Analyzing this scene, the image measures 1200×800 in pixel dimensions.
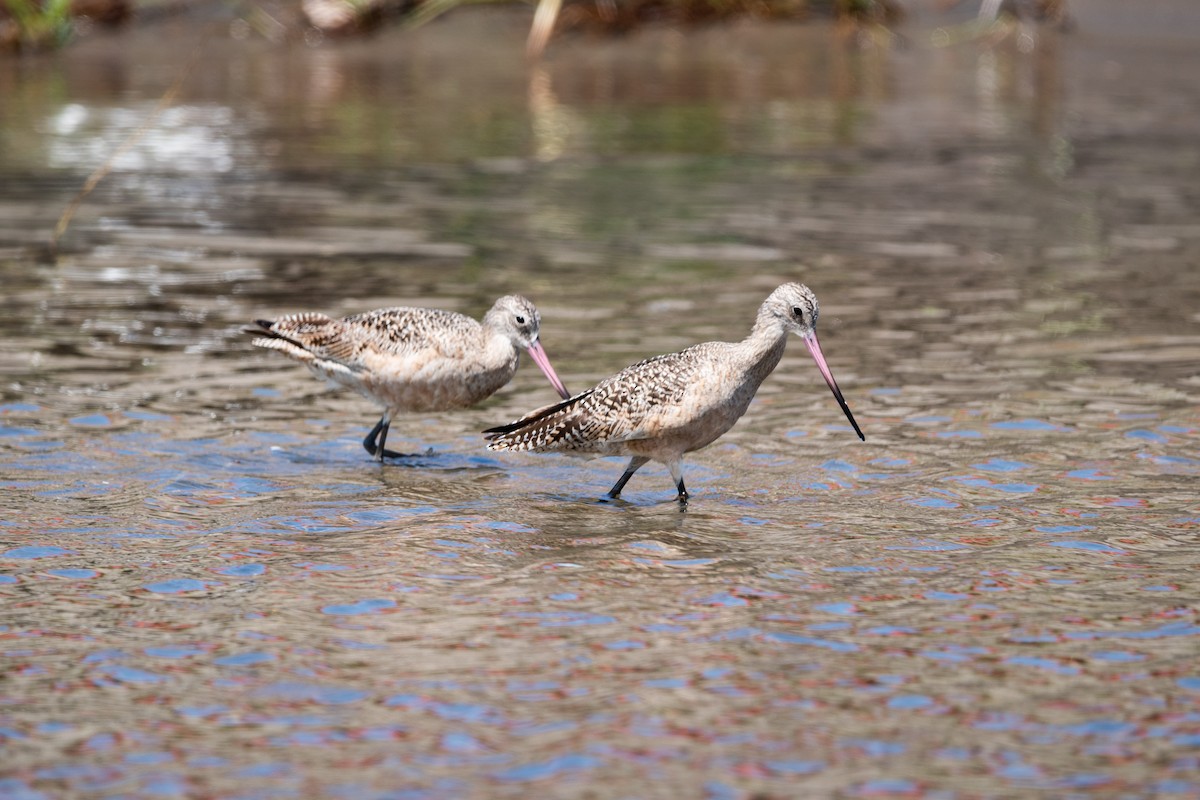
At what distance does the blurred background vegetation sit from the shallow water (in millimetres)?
4358

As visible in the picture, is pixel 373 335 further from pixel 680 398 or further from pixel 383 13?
pixel 383 13

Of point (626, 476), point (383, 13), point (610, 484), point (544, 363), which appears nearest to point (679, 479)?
point (626, 476)

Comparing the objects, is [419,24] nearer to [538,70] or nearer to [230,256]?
[538,70]

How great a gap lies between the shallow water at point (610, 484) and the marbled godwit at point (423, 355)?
34 cm

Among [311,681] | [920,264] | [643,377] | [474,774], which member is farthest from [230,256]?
[474,774]

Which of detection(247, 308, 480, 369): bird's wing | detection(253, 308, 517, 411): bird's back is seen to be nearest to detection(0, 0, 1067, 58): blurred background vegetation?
detection(247, 308, 480, 369): bird's wing

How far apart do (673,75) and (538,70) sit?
1662 mm

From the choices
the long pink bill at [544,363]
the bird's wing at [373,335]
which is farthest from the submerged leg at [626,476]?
the bird's wing at [373,335]

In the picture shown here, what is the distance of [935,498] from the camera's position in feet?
25.7

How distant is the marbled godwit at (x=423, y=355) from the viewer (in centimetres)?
859

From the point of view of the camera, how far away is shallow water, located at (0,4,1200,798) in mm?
5316

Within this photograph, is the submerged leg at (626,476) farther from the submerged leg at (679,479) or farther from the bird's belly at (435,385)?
the bird's belly at (435,385)

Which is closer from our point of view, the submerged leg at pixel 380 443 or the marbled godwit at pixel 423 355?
the marbled godwit at pixel 423 355

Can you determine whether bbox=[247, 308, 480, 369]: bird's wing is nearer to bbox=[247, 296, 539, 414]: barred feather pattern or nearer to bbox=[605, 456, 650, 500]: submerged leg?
bbox=[247, 296, 539, 414]: barred feather pattern
